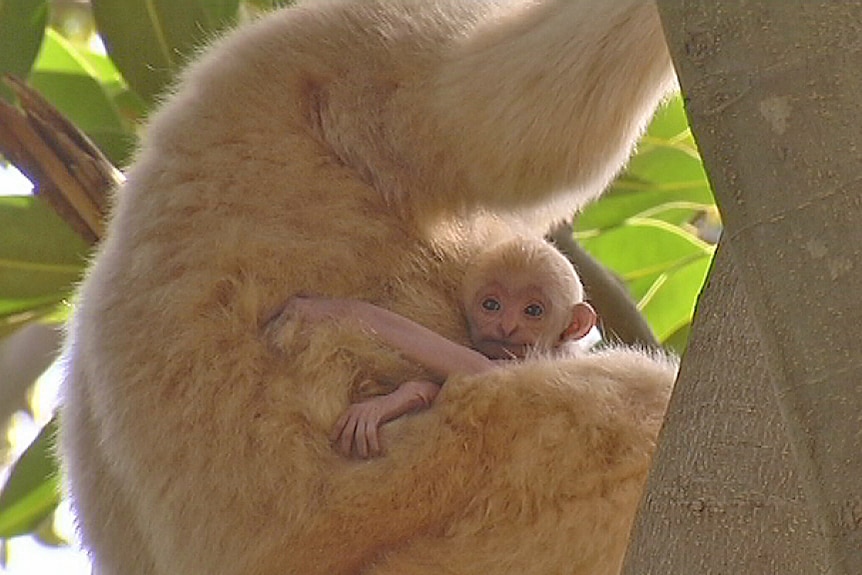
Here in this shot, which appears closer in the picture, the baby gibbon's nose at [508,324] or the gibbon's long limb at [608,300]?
the baby gibbon's nose at [508,324]

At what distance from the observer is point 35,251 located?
12.4 feet

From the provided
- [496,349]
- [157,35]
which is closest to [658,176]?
[157,35]

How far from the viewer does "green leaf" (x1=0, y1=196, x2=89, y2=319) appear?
3.77 metres

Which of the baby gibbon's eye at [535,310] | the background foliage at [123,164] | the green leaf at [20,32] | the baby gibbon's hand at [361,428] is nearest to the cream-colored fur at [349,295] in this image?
the baby gibbon's hand at [361,428]

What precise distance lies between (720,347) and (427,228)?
3.14 feet

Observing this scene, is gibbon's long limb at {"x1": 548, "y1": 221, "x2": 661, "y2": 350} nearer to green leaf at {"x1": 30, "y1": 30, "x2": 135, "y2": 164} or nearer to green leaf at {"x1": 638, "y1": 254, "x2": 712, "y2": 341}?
green leaf at {"x1": 638, "y1": 254, "x2": 712, "y2": 341}

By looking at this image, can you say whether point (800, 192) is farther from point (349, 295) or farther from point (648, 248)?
point (648, 248)

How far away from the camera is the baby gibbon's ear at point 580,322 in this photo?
2.86 meters

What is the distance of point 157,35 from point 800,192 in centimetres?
273

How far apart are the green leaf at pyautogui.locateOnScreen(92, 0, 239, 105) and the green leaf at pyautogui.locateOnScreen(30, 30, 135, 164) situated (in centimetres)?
14

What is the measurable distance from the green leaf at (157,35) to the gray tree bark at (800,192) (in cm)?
253

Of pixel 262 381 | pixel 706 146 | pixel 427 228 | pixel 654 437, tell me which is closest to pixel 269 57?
pixel 427 228

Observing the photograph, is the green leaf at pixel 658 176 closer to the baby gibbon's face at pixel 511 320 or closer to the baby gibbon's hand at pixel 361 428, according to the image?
the baby gibbon's face at pixel 511 320

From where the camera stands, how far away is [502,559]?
2.22 metres
